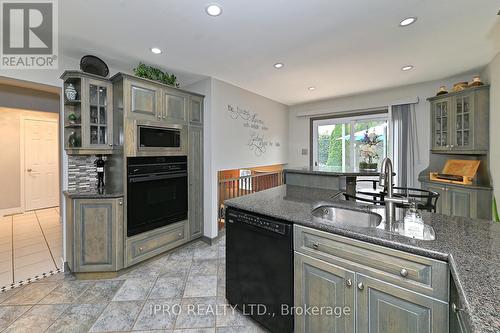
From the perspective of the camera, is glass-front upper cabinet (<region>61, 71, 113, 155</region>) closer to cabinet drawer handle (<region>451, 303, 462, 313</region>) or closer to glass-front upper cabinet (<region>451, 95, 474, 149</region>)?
cabinet drawer handle (<region>451, 303, 462, 313</region>)

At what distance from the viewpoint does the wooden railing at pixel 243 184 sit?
3688 millimetres

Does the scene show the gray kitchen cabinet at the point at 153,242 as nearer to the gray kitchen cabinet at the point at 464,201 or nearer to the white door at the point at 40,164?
the gray kitchen cabinet at the point at 464,201

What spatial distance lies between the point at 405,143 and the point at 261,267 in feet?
12.0

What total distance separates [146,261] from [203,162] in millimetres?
1540

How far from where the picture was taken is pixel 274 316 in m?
1.60

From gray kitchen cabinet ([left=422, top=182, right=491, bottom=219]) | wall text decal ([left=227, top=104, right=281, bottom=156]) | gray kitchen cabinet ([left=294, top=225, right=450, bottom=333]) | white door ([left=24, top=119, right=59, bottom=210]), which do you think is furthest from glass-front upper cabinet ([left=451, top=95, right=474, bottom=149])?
white door ([left=24, top=119, right=59, bottom=210])

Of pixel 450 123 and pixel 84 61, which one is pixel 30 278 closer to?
pixel 84 61

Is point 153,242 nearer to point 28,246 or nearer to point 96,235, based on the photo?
point 96,235

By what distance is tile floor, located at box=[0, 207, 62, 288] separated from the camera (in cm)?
254

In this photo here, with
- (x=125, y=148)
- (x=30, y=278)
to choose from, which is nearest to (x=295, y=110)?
(x=125, y=148)

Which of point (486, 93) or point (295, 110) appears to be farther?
point (295, 110)

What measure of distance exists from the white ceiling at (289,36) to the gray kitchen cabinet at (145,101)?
1.20 feet

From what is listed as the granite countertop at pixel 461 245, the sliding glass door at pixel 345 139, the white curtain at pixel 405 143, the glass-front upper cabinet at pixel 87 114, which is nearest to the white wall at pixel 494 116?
the white curtain at pixel 405 143

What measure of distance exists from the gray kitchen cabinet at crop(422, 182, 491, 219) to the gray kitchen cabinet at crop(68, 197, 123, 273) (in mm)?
4375
